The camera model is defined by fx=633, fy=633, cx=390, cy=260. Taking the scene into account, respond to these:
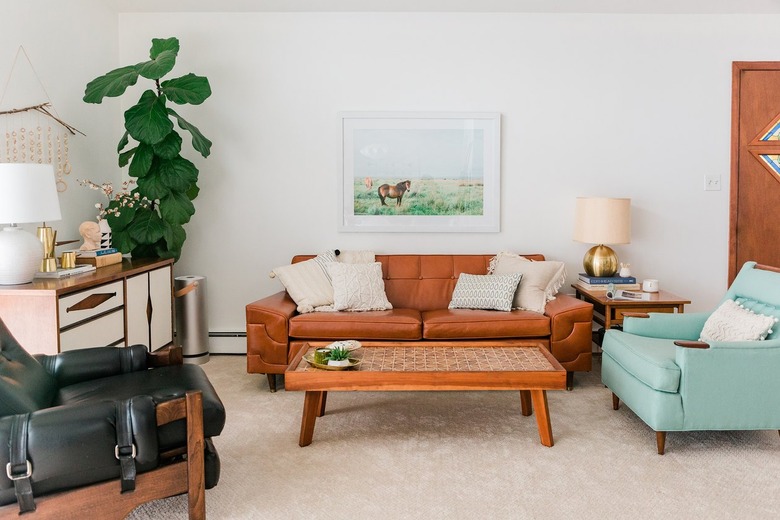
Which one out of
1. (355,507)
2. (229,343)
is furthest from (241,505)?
(229,343)

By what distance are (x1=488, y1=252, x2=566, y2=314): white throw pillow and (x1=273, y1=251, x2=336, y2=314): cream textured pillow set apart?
1.27 metres

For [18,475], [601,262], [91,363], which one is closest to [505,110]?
[601,262]

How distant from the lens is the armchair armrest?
12.0 feet

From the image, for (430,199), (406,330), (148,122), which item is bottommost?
(406,330)

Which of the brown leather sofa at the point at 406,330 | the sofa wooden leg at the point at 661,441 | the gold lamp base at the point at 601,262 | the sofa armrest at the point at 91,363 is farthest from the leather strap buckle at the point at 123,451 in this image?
the gold lamp base at the point at 601,262

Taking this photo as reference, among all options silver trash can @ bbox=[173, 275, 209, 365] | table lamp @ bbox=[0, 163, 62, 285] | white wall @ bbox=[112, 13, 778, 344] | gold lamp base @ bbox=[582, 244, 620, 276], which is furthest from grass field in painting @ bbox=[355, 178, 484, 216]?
table lamp @ bbox=[0, 163, 62, 285]

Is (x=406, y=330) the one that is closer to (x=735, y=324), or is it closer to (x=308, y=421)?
(x=308, y=421)

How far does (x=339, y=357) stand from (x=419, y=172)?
7.26ft

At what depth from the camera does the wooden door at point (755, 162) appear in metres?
4.91

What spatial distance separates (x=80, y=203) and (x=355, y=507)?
316 cm

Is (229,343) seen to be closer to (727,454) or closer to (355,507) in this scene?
(355,507)

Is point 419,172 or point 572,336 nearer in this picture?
point 572,336

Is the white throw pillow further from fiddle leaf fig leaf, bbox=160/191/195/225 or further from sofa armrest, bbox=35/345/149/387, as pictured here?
sofa armrest, bbox=35/345/149/387

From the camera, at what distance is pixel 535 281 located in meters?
4.38
